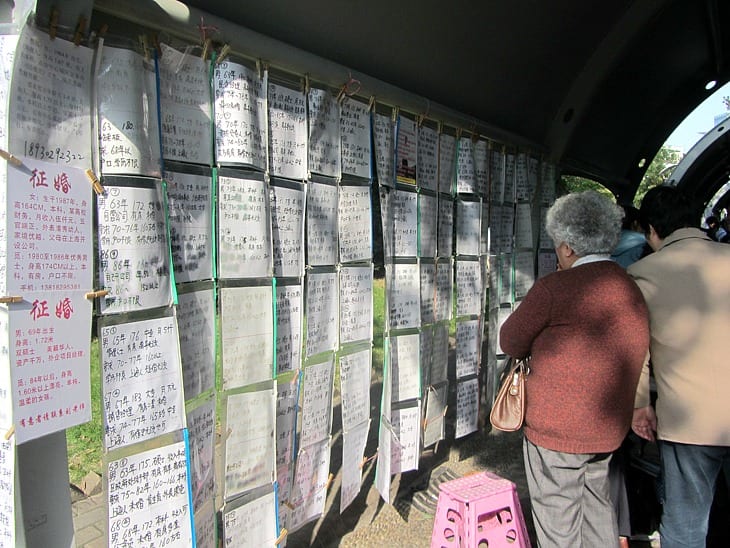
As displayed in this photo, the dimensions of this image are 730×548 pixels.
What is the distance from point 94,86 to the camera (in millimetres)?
1609

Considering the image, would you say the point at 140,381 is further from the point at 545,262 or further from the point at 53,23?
the point at 545,262

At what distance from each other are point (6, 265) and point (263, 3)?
1.34 m

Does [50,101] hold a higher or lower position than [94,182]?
higher

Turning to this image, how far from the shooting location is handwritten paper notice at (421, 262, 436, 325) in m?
3.16

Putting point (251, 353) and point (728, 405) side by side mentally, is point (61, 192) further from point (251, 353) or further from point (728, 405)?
point (728, 405)

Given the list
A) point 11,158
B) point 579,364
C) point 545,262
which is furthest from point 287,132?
point 545,262

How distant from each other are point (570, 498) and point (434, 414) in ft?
3.53

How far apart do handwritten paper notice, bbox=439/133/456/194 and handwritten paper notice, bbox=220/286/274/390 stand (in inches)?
59.9

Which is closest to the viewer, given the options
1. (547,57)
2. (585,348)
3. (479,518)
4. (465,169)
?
(585,348)

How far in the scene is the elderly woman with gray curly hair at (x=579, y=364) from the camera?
225 centimetres

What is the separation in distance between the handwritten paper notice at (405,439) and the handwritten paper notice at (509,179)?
1.68m

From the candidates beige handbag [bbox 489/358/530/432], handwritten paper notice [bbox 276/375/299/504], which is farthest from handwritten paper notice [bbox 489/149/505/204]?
handwritten paper notice [bbox 276/375/299/504]

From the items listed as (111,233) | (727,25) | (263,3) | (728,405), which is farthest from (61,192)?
(727,25)

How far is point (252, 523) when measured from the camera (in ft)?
7.18
